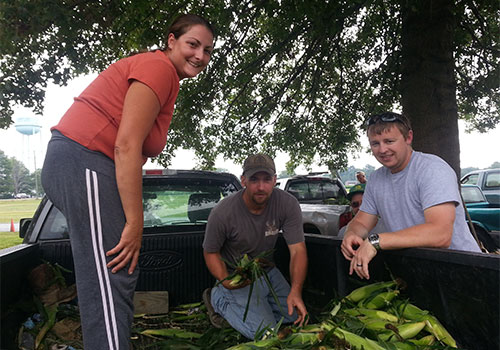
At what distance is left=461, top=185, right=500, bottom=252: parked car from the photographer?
5100 millimetres

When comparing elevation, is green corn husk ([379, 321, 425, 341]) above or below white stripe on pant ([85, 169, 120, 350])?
below

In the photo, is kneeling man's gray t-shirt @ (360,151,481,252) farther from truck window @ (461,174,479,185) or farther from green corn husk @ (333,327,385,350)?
truck window @ (461,174,479,185)

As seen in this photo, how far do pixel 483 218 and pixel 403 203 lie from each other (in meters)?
7.00

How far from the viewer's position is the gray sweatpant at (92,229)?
5.24ft

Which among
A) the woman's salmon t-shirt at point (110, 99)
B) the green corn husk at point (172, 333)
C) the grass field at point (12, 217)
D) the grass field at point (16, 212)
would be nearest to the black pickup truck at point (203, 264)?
the green corn husk at point (172, 333)

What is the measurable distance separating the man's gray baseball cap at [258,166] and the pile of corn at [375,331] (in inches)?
57.1

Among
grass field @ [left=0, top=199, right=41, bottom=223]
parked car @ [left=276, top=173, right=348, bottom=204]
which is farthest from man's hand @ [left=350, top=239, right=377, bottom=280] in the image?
grass field @ [left=0, top=199, right=41, bottom=223]

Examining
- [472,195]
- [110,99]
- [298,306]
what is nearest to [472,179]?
[472,195]

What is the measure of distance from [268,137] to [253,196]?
22.9 feet

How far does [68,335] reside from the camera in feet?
8.85

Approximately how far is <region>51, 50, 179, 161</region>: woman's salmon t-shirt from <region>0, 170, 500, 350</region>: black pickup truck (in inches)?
46.9

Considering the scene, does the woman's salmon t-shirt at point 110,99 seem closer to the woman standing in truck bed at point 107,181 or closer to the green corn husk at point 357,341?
the woman standing in truck bed at point 107,181

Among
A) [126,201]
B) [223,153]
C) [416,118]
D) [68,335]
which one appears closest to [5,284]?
[68,335]

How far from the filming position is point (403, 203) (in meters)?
2.77
